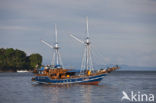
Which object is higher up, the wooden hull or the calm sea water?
the wooden hull

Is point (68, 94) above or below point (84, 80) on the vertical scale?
below

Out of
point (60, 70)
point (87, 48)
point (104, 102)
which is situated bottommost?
point (104, 102)

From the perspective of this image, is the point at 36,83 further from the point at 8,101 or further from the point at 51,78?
the point at 8,101

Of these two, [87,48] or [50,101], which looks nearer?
[50,101]

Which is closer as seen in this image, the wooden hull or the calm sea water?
the calm sea water

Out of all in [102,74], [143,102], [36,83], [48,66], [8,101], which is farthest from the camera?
[36,83]

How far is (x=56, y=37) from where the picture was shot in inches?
4788

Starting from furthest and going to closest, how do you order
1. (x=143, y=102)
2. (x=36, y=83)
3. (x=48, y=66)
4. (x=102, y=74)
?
1. (x=36, y=83)
2. (x=48, y=66)
3. (x=102, y=74)
4. (x=143, y=102)

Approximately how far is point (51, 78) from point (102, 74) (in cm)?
1759

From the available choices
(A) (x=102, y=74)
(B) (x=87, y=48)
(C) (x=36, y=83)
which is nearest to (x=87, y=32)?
(B) (x=87, y=48)

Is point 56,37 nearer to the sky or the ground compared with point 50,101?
nearer to the sky

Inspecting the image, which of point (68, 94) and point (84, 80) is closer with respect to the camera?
point (68, 94)

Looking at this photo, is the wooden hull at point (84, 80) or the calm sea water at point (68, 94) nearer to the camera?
the calm sea water at point (68, 94)

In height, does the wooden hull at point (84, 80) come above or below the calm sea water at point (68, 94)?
above
